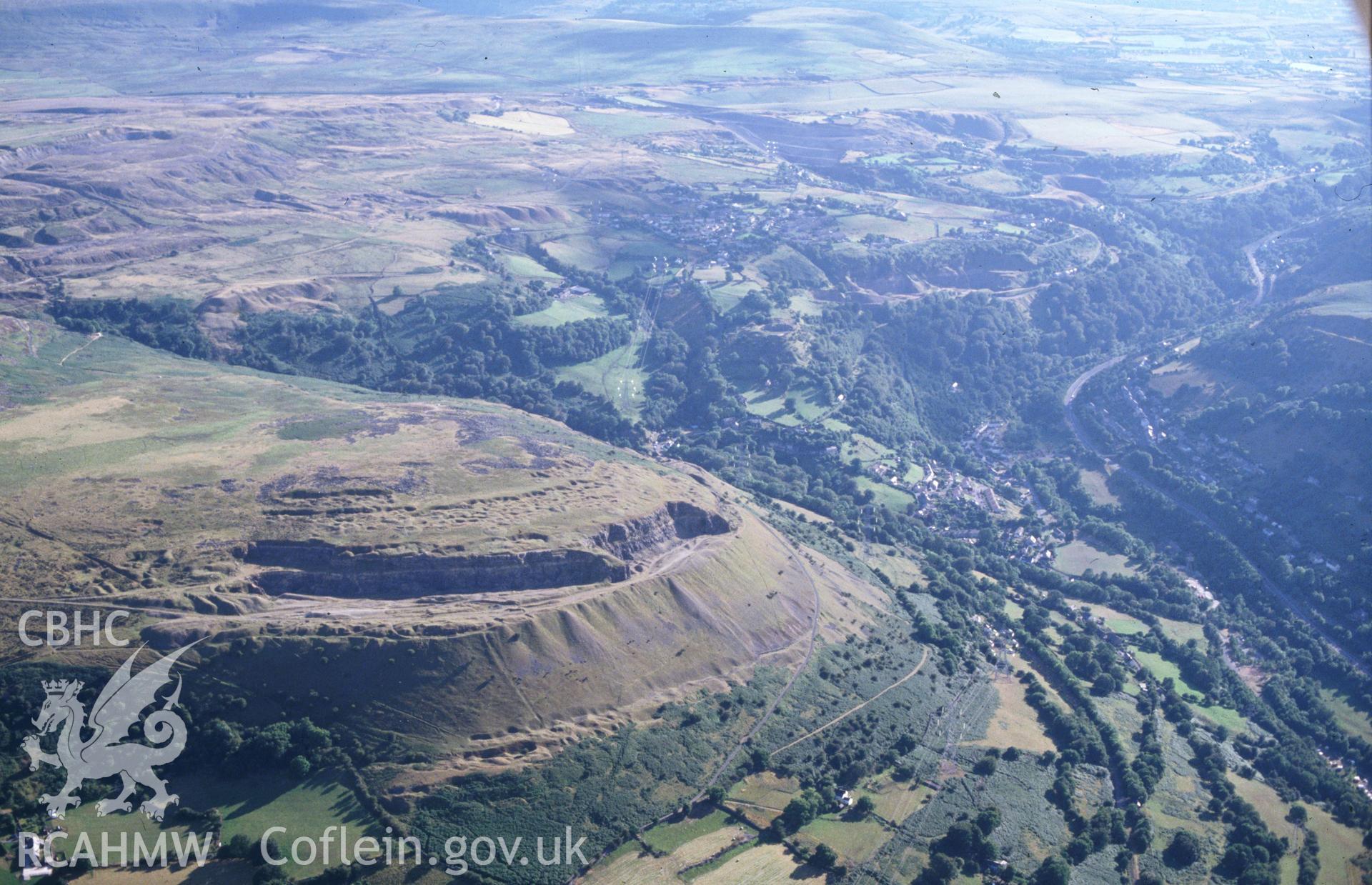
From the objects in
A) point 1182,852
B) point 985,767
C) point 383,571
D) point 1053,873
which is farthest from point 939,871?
point 383,571

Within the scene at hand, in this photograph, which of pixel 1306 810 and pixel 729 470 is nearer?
pixel 1306 810

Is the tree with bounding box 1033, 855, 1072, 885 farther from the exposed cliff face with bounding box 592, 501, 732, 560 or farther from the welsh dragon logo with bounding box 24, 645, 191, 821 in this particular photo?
the welsh dragon logo with bounding box 24, 645, 191, 821

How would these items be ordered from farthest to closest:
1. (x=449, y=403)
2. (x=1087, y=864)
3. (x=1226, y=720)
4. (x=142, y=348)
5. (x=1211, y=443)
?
(x=1211, y=443) → (x=142, y=348) → (x=449, y=403) → (x=1226, y=720) → (x=1087, y=864)

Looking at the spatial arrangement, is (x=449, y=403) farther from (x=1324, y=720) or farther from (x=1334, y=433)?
(x=1334, y=433)

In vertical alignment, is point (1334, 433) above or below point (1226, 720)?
above

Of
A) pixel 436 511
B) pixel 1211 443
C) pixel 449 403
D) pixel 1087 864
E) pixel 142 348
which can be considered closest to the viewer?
pixel 1087 864

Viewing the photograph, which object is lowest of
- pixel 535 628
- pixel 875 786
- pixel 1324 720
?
pixel 1324 720

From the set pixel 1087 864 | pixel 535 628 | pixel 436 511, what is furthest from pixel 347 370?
pixel 1087 864

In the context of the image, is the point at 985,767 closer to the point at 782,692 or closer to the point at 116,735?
the point at 782,692
